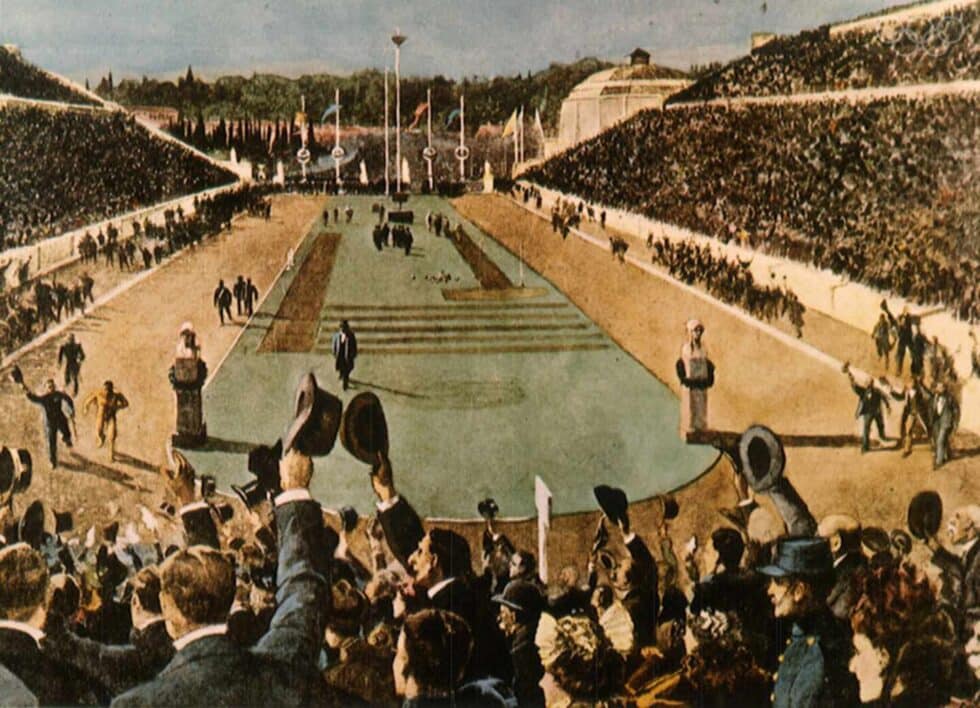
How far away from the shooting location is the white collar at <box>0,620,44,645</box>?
7336 mm

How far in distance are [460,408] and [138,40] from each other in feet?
10.2

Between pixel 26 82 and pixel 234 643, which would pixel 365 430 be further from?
pixel 26 82

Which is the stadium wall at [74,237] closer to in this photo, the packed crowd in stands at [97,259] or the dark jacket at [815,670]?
the packed crowd in stands at [97,259]

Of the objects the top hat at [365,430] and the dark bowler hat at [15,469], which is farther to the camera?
the dark bowler hat at [15,469]

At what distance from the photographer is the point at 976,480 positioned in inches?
291

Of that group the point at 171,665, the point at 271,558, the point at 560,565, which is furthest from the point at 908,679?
the point at 171,665

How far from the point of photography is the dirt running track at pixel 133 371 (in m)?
7.45

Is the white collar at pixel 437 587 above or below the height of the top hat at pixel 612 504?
below

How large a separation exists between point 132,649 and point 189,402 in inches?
61.4

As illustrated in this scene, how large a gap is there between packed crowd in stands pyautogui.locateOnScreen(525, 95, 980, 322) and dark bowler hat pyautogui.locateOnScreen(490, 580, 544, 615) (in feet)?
8.39

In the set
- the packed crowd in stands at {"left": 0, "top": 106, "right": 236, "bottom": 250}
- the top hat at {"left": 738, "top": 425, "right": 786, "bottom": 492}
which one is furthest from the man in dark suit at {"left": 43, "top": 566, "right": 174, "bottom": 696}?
the top hat at {"left": 738, "top": 425, "right": 786, "bottom": 492}

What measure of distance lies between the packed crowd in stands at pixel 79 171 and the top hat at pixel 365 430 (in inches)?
69.9

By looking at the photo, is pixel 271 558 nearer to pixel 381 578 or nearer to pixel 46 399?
pixel 381 578

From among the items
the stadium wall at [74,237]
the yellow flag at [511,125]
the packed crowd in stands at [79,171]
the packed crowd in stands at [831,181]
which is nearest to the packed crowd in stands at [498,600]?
the packed crowd in stands at [831,181]
